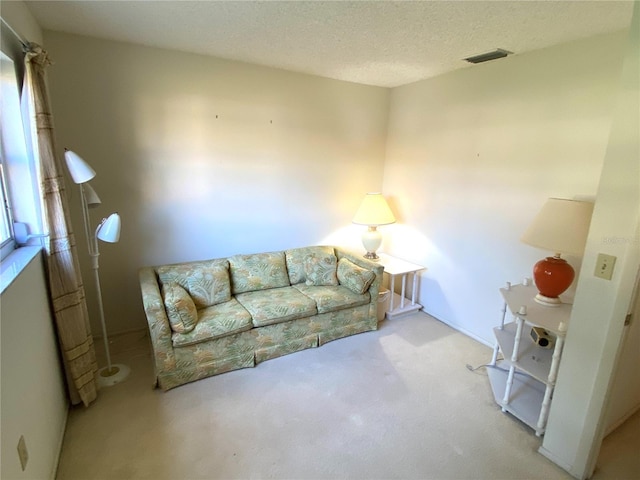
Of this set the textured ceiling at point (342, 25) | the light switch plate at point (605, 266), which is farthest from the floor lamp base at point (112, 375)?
the light switch plate at point (605, 266)

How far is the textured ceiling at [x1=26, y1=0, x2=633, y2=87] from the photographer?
189 centimetres

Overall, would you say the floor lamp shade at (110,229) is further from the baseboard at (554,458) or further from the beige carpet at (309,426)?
the baseboard at (554,458)

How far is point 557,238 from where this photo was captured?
6.73ft

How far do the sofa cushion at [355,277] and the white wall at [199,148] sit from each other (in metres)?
0.67

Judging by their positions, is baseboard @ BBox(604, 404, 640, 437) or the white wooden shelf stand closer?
the white wooden shelf stand

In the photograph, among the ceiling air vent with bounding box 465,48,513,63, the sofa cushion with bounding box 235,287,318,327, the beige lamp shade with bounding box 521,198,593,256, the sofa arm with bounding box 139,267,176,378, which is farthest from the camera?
the sofa cushion with bounding box 235,287,318,327

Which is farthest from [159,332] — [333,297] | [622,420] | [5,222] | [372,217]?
[622,420]

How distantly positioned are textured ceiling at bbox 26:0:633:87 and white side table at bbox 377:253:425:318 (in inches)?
77.0

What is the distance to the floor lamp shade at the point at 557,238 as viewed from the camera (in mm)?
1997

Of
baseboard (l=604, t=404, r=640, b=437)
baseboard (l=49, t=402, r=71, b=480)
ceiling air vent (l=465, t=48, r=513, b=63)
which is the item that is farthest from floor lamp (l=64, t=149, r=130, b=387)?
baseboard (l=604, t=404, r=640, b=437)

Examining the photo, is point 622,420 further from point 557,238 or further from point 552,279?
point 557,238

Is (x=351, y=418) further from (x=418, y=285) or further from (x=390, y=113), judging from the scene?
(x=390, y=113)

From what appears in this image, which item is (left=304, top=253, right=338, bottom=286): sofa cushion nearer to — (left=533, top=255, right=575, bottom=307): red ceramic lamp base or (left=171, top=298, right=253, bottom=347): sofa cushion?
(left=171, top=298, right=253, bottom=347): sofa cushion

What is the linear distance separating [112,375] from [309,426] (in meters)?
1.53
